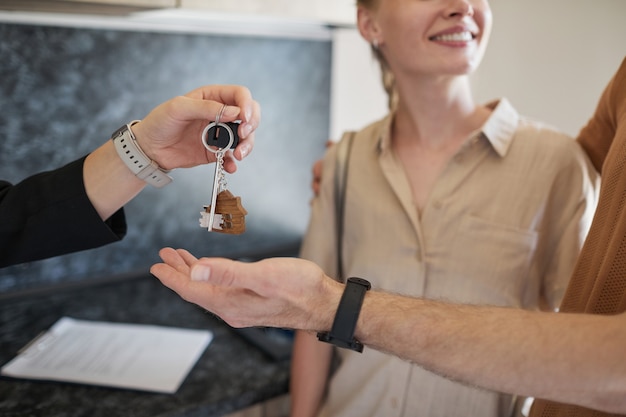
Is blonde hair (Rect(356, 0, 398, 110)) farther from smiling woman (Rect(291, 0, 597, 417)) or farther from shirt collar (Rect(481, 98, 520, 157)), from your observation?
shirt collar (Rect(481, 98, 520, 157))

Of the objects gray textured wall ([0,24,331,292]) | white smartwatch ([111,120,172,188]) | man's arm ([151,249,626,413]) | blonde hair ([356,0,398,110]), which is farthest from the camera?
gray textured wall ([0,24,331,292])

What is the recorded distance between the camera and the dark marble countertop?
1.23 m

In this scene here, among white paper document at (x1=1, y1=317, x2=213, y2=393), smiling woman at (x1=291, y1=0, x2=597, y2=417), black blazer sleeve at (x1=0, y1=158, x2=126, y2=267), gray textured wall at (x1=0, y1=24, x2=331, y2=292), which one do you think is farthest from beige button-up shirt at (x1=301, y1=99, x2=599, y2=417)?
gray textured wall at (x1=0, y1=24, x2=331, y2=292)

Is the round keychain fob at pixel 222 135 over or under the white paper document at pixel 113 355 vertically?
over

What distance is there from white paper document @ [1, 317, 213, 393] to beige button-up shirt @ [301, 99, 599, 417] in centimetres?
38

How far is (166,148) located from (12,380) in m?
0.67

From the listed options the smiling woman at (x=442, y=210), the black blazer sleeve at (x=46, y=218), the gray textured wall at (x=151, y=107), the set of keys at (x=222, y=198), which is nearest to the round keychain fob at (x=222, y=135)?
the set of keys at (x=222, y=198)

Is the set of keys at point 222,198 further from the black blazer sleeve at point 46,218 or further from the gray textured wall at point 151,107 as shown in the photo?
the gray textured wall at point 151,107

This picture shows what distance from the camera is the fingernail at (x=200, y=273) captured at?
721 millimetres

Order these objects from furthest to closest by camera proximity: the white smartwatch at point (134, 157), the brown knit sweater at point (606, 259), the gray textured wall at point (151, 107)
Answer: the gray textured wall at point (151, 107), the white smartwatch at point (134, 157), the brown knit sweater at point (606, 259)

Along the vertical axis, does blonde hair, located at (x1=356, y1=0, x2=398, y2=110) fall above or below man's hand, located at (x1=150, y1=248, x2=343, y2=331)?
above

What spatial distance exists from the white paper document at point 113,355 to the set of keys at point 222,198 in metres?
0.53

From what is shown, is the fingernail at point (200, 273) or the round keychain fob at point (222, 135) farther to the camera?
the round keychain fob at point (222, 135)

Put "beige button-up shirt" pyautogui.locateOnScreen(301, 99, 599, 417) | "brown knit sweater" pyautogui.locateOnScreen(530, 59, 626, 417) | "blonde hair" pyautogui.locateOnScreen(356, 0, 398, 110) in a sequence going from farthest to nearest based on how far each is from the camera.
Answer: "blonde hair" pyautogui.locateOnScreen(356, 0, 398, 110)
"beige button-up shirt" pyautogui.locateOnScreen(301, 99, 599, 417)
"brown knit sweater" pyautogui.locateOnScreen(530, 59, 626, 417)
